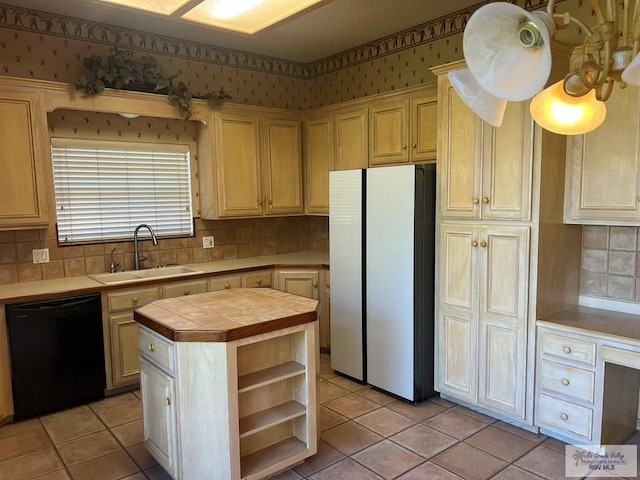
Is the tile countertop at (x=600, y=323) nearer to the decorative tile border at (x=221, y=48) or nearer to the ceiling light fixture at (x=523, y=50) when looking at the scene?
the ceiling light fixture at (x=523, y=50)

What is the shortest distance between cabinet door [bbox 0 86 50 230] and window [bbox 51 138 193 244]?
402 mm

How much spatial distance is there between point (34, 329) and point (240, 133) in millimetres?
2232

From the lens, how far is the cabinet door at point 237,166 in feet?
13.3

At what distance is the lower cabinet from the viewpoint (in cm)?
214

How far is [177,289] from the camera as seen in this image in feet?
11.9

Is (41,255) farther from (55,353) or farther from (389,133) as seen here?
(389,133)

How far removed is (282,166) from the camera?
A: 445cm

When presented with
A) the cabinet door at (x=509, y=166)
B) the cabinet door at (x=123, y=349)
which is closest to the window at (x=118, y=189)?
the cabinet door at (x=123, y=349)

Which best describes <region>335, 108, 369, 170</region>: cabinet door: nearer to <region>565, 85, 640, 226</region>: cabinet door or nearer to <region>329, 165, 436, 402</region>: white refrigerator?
<region>329, 165, 436, 402</region>: white refrigerator

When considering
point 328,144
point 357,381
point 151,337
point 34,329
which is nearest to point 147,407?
point 151,337

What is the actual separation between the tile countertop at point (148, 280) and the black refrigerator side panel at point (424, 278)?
1.15 metres

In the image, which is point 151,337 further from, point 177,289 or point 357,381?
point 357,381

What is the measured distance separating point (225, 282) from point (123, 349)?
3.06 ft

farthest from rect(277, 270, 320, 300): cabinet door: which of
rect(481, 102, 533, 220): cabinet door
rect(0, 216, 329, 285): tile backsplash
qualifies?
rect(481, 102, 533, 220): cabinet door
